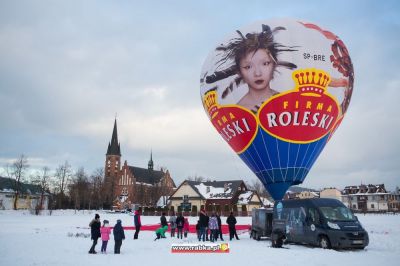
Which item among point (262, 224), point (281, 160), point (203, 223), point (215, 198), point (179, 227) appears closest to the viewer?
point (203, 223)

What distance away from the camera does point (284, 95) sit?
850 inches

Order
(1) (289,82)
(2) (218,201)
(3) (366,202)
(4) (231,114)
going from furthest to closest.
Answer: (3) (366,202), (2) (218,201), (4) (231,114), (1) (289,82)

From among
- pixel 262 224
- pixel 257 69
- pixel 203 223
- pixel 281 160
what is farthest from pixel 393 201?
pixel 203 223

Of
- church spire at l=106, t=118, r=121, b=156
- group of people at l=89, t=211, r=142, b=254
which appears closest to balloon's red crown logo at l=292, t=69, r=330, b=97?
group of people at l=89, t=211, r=142, b=254

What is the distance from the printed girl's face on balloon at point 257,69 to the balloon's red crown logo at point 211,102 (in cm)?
271

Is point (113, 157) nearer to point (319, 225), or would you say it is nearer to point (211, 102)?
point (211, 102)

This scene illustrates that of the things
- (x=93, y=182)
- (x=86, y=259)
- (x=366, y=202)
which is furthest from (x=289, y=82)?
(x=366, y=202)

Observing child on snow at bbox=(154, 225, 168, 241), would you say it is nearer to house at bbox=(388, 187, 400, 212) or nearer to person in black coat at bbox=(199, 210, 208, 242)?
person in black coat at bbox=(199, 210, 208, 242)

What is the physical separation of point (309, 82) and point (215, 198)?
5301 centimetres

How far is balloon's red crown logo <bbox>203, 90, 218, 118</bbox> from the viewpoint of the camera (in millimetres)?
24556

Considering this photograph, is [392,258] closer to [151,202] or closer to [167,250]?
[167,250]

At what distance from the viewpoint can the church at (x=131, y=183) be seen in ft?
329

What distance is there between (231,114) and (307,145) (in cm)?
492

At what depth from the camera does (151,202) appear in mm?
97312
